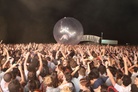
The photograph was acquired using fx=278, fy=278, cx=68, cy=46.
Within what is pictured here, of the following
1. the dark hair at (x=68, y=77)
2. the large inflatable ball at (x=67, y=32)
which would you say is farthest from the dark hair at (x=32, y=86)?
the large inflatable ball at (x=67, y=32)

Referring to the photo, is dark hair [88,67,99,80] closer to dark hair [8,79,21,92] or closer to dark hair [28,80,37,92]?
dark hair [28,80,37,92]

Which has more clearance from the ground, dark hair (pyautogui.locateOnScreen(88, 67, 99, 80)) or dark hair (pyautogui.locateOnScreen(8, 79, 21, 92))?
dark hair (pyautogui.locateOnScreen(88, 67, 99, 80))

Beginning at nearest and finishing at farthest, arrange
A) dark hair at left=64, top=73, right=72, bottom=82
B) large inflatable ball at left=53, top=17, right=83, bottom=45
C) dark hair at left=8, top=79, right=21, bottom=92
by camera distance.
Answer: dark hair at left=8, top=79, right=21, bottom=92, dark hair at left=64, top=73, right=72, bottom=82, large inflatable ball at left=53, top=17, right=83, bottom=45

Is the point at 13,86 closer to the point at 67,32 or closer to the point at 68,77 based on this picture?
the point at 68,77

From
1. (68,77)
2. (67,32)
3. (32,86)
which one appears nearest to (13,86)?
(32,86)

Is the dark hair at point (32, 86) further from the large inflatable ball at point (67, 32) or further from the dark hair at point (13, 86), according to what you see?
the large inflatable ball at point (67, 32)

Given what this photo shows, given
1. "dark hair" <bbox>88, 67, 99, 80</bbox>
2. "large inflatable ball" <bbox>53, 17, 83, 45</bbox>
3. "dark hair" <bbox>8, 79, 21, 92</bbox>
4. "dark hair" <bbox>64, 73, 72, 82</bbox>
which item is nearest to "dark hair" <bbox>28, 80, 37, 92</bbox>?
"dark hair" <bbox>8, 79, 21, 92</bbox>

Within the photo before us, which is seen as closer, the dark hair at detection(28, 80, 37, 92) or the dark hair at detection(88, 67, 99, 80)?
the dark hair at detection(28, 80, 37, 92)

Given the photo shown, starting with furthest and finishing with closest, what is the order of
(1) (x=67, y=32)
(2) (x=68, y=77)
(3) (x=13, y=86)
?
(1) (x=67, y=32)
(2) (x=68, y=77)
(3) (x=13, y=86)

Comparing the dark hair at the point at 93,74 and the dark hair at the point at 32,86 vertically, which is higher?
the dark hair at the point at 93,74

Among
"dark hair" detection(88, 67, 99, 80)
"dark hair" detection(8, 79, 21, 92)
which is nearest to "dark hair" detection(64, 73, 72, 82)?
"dark hair" detection(88, 67, 99, 80)

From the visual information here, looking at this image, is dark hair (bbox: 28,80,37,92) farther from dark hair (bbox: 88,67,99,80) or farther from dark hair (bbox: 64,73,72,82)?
dark hair (bbox: 88,67,99,80)

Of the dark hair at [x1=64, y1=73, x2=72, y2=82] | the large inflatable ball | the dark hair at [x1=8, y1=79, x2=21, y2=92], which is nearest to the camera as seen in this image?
the dark hair at [x1=8, y1=79, x2=21, y2=92]

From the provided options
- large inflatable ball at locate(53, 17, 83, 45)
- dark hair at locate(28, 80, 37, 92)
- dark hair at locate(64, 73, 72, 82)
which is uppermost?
large inflatable ball at locate(53, 17, 83, 45)
